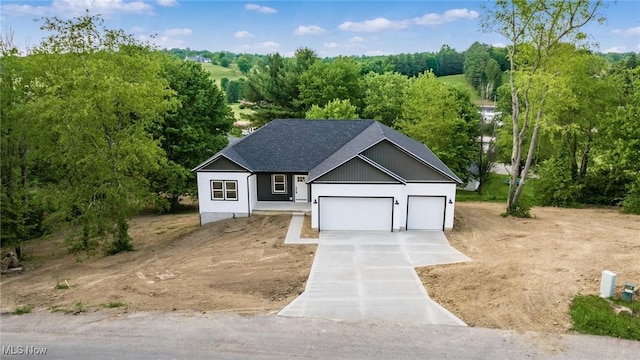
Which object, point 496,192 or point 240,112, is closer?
point 496,192

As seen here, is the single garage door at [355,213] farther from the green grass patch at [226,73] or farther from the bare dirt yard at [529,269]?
the green grass patch at [226,73]

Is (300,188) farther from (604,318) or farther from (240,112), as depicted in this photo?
(240,112)

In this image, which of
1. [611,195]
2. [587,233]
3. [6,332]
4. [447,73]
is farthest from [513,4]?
[447,73]

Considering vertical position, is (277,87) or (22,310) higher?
(277,87)

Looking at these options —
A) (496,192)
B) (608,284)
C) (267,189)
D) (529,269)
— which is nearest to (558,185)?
(496,192)

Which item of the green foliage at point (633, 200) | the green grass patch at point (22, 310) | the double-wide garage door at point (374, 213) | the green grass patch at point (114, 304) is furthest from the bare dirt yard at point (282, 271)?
the green foliage at point (633, 200)

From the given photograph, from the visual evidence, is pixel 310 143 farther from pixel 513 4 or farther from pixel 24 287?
pixel 24 287
